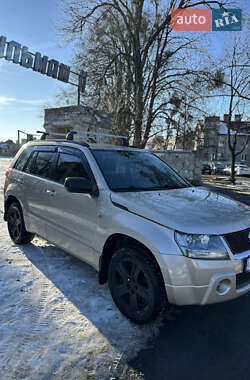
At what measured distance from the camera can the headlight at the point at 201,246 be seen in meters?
2.41

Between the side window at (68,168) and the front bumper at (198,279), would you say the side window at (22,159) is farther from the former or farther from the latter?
the front bumper at (198,279)

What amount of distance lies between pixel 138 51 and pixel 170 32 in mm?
2341

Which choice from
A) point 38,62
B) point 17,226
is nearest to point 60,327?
point 17,226

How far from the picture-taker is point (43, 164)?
14.2 ft

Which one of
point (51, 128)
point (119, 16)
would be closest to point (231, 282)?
point (51, 128)

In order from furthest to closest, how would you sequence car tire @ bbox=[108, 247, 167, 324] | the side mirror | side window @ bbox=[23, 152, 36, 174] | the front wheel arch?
side window @ bbox=[23, 152, 36, 174], the side mirror, the front wheel arch, car tire @ bbox=[108, 247, 167, 324]

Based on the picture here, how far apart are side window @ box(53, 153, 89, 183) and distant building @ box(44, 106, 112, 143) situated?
27.4 feet

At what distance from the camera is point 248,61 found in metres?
17.2

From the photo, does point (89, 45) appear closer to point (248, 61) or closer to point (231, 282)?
point (248, 61)

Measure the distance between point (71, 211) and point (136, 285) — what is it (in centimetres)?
127

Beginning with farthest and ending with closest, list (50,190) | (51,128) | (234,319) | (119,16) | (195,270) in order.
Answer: (119,16) < (51,128) < (50,190) < (234,319) < (195,270)

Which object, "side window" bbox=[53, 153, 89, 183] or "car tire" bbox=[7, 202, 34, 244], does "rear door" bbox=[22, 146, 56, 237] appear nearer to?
"side window" bbox=[53, 153, 89, 183]

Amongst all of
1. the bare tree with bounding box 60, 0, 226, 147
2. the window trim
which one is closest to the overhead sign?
the bare tree with bounding box 60, 0, 226, 147

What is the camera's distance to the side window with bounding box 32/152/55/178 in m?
4.16
